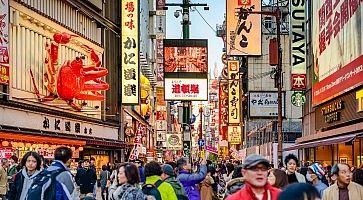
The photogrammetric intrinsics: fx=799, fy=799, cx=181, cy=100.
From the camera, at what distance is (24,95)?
110 ft

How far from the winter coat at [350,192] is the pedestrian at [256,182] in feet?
11.4

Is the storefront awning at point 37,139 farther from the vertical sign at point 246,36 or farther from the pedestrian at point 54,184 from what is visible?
the pedestrian at point 54,184

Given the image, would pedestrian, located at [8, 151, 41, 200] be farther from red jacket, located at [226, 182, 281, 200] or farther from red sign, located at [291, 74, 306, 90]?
red sign, located at [291, 74, 306, 90]

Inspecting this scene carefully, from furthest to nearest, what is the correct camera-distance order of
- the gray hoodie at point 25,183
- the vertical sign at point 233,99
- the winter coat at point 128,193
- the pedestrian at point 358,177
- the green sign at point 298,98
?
the vertical sign at point 233,99, the green sign at point 298,98, the gray hoodie at point 25,183, the pedestrian at point 358,177, the winter coat at point 128,193

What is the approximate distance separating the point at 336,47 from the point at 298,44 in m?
5.40

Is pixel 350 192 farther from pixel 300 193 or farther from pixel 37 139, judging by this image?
pixel 37 139

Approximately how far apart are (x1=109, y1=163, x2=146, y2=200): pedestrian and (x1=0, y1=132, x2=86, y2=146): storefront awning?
1964cm

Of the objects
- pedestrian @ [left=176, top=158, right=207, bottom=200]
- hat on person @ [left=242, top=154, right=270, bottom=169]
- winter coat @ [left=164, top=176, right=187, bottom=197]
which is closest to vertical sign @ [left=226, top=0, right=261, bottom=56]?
pedestrian @ [left=176, top=158, right=207, bottom=200]

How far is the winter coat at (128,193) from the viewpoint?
903 cm

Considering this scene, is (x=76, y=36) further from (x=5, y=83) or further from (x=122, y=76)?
(x=5, y=83)

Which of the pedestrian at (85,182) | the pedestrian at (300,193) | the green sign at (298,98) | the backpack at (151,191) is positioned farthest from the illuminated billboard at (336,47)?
the pedestrian at (300,193)

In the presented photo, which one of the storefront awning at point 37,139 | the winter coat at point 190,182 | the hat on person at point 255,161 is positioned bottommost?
the winter coat at point 190,182

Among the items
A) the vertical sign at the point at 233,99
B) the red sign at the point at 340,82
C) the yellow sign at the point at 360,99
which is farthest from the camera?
the vertical sign at the point at 233,99

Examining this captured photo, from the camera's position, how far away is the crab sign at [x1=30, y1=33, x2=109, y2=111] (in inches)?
1446
